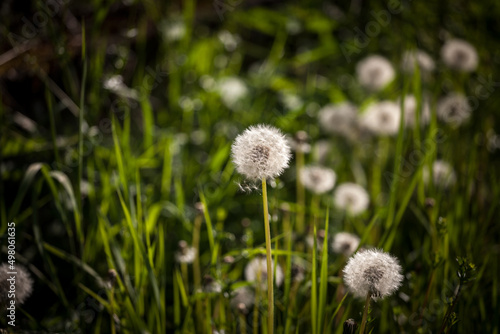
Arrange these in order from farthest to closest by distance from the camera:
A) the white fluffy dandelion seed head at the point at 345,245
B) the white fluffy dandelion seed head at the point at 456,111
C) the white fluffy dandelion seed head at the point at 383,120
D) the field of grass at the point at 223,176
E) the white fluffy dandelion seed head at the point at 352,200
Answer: the white fluffy dandelion seed head at the point at 383,120
the white fluffy dandelion seed head at the point at 456,111
the white fluffy dandelion seed head at the point at 352,200
the white fluffy dandelion seed head at the point at 345,245
the field of grass at the point at 223,176

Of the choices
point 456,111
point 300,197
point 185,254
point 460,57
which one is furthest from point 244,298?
point 460,57

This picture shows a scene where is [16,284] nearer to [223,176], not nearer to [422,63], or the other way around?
[223,176]

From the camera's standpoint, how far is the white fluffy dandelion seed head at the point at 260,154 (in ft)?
2.50

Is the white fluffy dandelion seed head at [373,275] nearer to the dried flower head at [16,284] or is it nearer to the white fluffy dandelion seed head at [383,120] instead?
the dried flower head at [16,284]

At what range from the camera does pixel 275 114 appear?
160 cm

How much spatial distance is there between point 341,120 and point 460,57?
64 cm

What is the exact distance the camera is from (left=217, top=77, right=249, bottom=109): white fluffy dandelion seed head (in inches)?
72.9

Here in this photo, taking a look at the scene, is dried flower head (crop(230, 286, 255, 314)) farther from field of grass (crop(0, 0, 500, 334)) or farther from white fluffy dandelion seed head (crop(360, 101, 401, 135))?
white fluffy dandelion seed head (crop(360, 101, 401, 135))

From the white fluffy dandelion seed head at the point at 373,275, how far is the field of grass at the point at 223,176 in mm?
72

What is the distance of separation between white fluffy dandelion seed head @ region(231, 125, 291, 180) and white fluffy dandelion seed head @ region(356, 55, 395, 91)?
1.31 meters

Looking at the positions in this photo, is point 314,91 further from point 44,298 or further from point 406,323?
point 44,298

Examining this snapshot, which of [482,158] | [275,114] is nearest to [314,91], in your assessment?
[275,114]

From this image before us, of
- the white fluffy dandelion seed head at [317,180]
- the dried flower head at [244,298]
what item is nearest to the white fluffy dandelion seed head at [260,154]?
the dried flower head at [244,298]

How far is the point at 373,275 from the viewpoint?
0.73 meters
